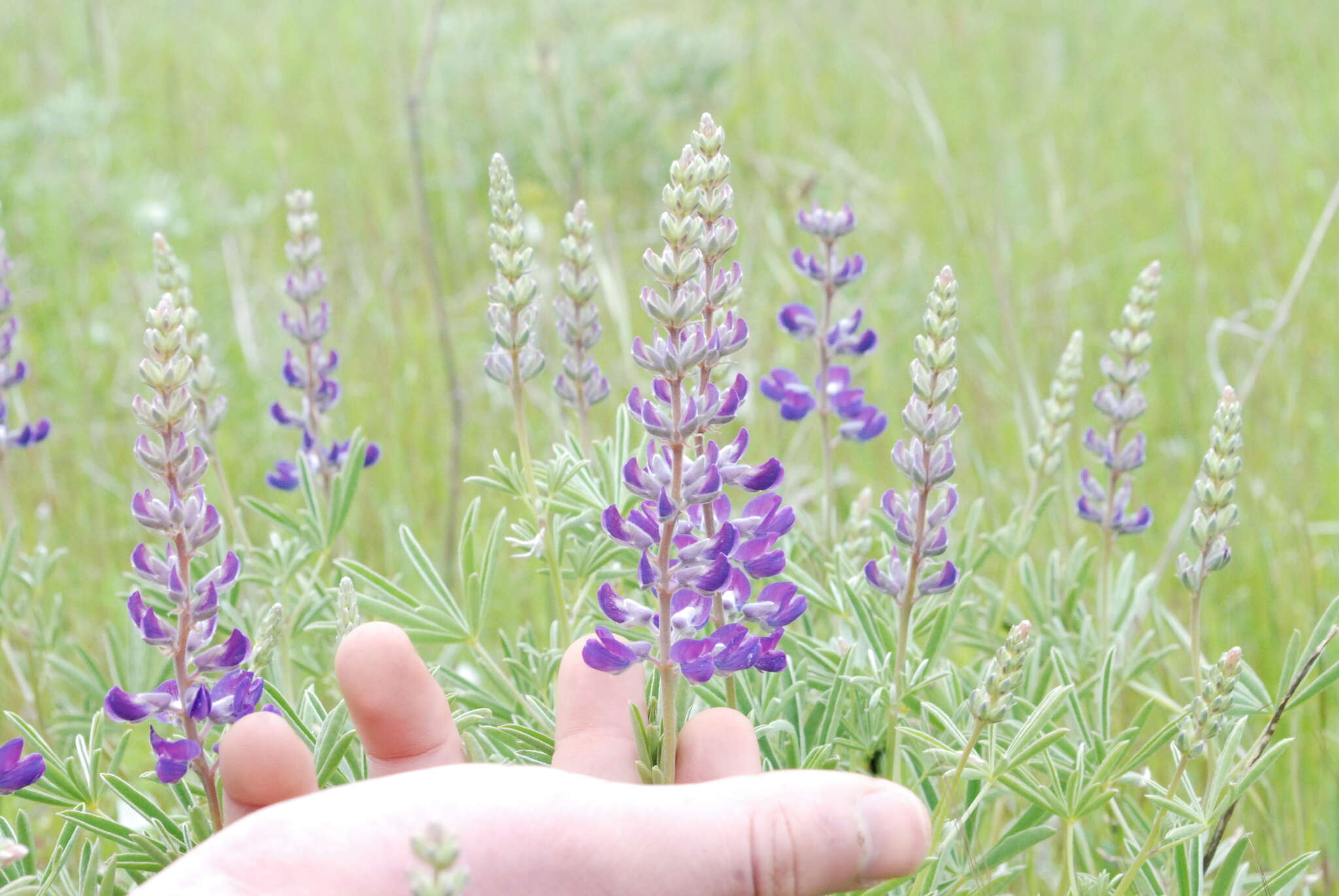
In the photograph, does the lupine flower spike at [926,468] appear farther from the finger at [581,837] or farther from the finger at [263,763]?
the finger at [263,763]

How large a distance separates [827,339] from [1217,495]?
0.75 meters

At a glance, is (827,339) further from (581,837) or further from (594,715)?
(581,837)

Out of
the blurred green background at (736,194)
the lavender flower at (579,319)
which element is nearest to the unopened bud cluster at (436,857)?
the lavender flower at (579,319)

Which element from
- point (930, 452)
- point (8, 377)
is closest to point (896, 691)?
point (930, 452)

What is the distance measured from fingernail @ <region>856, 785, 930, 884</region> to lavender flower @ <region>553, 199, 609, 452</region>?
922 mm

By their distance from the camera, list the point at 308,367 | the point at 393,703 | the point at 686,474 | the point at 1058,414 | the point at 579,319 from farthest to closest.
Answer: the point at 308,367
the point at 1058,414
the point at 579,319
the point at 393,703
the point at 686,474

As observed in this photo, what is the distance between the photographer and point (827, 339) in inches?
87.0

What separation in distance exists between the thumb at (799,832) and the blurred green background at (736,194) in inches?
46.7

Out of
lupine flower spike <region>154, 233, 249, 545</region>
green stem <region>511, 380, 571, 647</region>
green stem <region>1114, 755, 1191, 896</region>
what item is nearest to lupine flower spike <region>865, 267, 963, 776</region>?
green stem <region>1114, 755, 1191, 896</region>

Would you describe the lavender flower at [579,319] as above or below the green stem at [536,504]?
above

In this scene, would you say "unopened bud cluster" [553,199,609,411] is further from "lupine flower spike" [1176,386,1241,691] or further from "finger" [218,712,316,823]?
"lupine flower spike" [1176,386,1241,691]

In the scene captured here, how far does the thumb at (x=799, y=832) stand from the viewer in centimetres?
116

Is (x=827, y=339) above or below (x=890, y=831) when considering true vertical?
above

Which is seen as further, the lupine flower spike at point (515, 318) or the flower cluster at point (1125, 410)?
the flower cluster at point (1125, 410)
